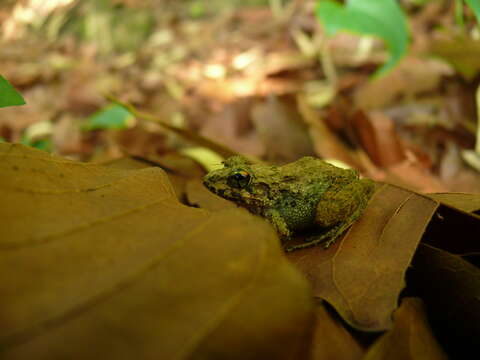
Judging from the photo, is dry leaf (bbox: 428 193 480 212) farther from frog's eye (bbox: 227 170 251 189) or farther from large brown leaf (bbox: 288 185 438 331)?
frog's eye (bbox: 227 170 251 189)

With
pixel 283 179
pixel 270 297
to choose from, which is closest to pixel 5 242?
pixel 270 297

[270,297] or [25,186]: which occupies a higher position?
[25,186]

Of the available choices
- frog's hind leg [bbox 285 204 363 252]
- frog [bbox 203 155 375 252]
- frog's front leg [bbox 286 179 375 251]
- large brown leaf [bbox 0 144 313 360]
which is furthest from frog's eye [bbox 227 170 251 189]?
large brown leaf [bbox 0 144 313 360]

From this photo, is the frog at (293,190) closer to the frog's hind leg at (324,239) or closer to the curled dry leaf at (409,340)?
the frog's hind leg at (324,239)

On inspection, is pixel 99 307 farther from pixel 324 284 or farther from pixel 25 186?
pixel 324 284

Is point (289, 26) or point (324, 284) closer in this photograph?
point (324, 284)

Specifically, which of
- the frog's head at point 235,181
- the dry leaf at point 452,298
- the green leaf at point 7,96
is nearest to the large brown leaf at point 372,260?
the dry leaf at point 452,298
